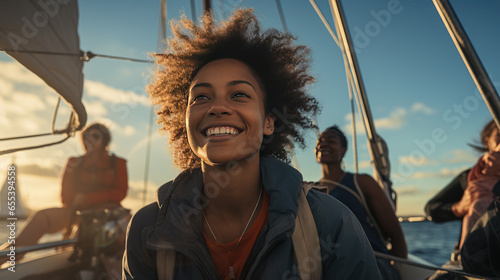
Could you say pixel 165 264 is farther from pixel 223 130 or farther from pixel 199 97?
pixel 199 97

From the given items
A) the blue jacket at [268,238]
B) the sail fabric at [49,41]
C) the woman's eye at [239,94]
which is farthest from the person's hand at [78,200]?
the woman's eye at [239,94]

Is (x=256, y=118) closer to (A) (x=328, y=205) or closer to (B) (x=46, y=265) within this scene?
(A) (x=328, y=205)

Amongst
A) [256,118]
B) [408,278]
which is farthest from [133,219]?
[408,278]

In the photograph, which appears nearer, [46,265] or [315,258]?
[315,258]

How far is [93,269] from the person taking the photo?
3.57 meters

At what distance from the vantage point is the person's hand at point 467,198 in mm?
3049

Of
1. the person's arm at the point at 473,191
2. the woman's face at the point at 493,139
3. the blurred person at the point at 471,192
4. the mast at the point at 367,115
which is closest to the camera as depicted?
the blurred person at the point at 471,192

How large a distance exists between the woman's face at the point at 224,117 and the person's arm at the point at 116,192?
2949mm

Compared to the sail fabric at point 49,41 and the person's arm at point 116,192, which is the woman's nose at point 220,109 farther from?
the person's arm at point 116,192

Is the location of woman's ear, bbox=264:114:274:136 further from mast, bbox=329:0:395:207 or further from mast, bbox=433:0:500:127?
mast, bbox=329:0:395:207

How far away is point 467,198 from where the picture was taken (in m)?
3.19

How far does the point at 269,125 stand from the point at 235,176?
56cm

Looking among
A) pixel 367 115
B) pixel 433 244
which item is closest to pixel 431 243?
pixel 433 244

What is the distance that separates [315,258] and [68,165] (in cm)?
419
